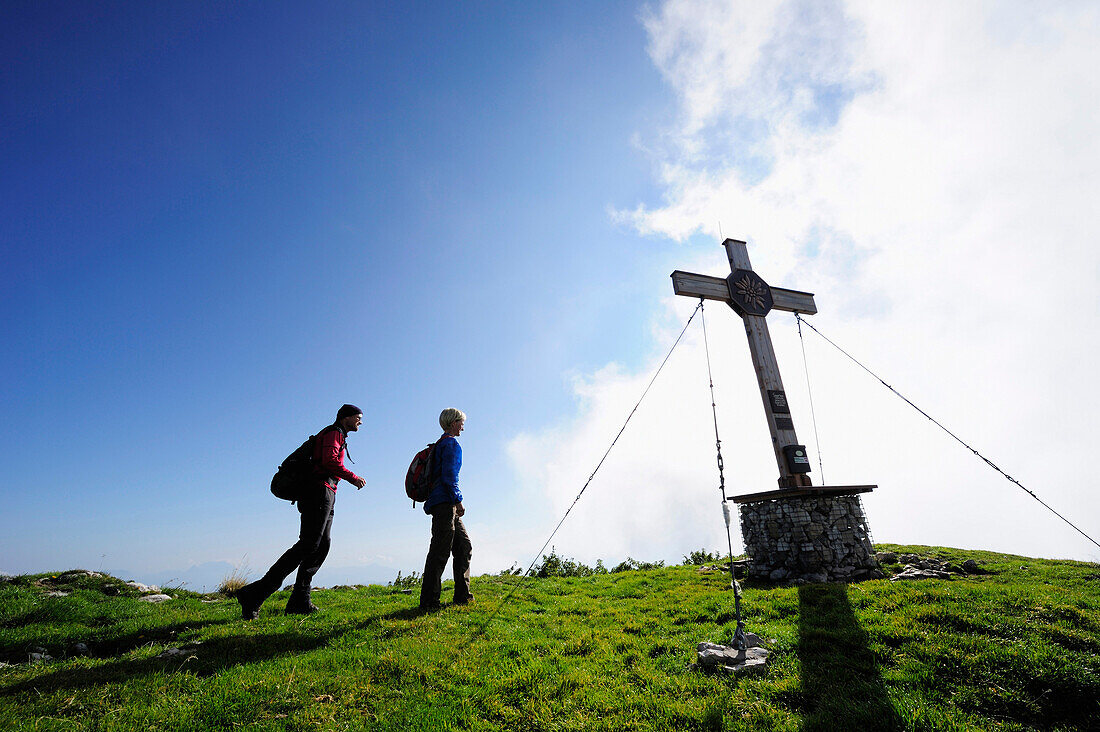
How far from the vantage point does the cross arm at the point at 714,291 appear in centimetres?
1214

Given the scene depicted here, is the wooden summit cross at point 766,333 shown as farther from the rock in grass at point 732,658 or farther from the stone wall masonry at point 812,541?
the rock in grass at point 732,658

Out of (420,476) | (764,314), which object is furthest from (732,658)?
(764,314)

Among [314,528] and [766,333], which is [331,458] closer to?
[314,528]

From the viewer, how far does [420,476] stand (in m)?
8.26

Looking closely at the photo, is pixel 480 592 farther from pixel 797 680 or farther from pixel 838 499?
pixel 838 499

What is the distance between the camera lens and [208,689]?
4.31 m

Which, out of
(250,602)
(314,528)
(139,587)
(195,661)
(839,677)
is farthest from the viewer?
(139,587)

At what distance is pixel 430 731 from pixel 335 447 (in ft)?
15.9

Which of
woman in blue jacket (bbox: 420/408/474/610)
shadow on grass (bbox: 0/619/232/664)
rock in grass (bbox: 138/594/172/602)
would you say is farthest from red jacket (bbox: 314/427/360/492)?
rock in grass (bbox: 138/594/172/602)

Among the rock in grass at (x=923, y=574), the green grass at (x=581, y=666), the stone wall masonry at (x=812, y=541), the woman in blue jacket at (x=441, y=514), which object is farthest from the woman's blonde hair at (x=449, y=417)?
the rock in grass at (x=923, y=574)

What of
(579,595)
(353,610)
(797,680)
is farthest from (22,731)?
(579,595)

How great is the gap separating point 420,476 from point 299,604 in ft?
9.41

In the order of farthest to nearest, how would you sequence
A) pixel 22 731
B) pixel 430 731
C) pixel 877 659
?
pixel 877 659, pixel 430 731, pixel 22 731

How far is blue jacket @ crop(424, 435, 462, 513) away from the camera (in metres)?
7.95
